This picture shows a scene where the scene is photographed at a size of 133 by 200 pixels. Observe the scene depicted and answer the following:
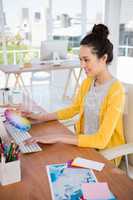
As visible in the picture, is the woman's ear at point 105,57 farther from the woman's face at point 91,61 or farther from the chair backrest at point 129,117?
the chair backrest at point 129,117

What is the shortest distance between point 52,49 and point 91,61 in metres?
3.07

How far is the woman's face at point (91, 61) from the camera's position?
1.53 metres

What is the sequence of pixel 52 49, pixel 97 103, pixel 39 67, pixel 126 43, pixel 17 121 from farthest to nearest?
Answer: pixel 126 43, pixel 52 49, pixel 39 67, pixel 97 103, pixel 17 121

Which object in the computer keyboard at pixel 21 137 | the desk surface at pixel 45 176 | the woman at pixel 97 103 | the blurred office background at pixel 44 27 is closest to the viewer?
the desk surface at pixel 45 176

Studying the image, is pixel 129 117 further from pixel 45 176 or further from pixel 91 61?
pixel 45 176

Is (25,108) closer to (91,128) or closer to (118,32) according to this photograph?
(91,128)

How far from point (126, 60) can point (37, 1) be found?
83.1 inches

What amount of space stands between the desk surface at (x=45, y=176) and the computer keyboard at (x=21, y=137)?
4 centimetres

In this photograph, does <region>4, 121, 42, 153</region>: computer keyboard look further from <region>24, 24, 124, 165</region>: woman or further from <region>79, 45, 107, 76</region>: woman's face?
<region>79, 45, 107, 76</region>: woman's face

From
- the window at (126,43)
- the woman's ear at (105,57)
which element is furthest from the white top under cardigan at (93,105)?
the window at (126,43)

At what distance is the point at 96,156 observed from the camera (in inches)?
47.8

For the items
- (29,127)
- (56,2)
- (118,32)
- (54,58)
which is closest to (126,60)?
(118,32)

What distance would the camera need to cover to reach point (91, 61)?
1.53m

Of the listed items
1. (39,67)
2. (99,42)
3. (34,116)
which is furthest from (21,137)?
A: (39,67)
